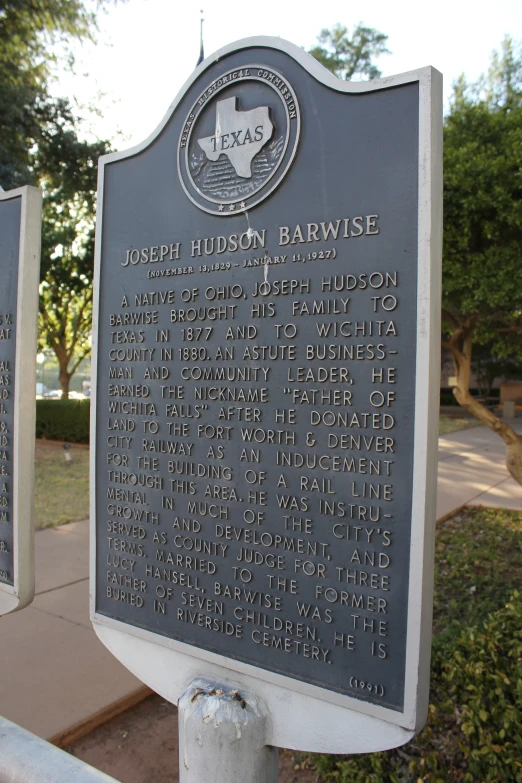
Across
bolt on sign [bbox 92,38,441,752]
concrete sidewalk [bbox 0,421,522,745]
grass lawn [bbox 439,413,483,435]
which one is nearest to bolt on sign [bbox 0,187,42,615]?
bolt on sign [bbox 92,38,441,752]

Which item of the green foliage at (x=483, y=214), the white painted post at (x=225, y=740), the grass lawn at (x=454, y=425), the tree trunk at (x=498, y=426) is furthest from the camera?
the grass lawn at (x=454, y=425)

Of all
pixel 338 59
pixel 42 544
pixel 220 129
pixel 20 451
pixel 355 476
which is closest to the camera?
pixel 355 476

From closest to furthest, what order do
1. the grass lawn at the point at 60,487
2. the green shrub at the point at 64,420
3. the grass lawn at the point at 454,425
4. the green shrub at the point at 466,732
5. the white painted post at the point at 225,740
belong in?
1. the white painted post at the point at 225,740
2. the green shrub at the point at 466,732
3. the grass lawn at the point at 60,487
4. the green shrub at the point at 64,420
5. the grass lawn at the point at 454,425

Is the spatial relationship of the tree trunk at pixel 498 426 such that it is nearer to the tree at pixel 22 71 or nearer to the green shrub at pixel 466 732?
the green shrub at pixel 466 732

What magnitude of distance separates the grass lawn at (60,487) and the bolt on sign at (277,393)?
524cm

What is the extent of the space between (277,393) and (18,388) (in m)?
1.06

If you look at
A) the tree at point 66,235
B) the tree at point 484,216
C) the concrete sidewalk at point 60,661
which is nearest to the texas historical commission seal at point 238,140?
the concrete sidewalk at point 60,661

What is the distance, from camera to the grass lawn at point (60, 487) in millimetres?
7288

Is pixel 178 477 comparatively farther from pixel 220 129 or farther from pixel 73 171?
pixel 73 171

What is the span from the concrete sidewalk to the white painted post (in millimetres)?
1502

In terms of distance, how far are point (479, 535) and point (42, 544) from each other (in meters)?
4.40

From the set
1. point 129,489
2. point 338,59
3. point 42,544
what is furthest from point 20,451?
point 338,59

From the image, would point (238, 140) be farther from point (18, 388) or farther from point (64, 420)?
point (64, 420)

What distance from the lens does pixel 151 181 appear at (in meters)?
2.12
